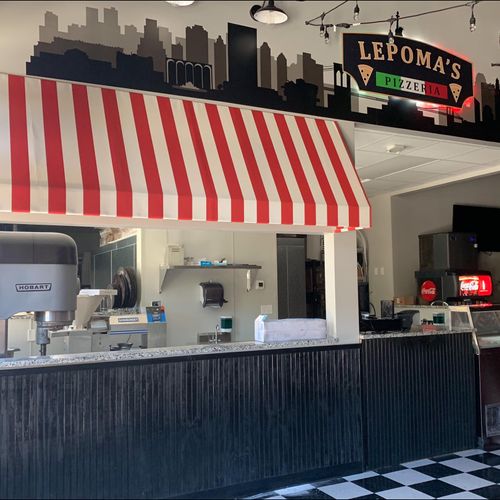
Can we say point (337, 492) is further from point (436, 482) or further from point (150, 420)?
point (150, 420)

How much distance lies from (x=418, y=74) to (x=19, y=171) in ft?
10.9

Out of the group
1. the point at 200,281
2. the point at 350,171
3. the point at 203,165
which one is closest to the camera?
the point at 203,165

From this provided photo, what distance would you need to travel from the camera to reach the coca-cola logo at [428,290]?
7969 millimetres

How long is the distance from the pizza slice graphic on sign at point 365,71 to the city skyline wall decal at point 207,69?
107 millimetres

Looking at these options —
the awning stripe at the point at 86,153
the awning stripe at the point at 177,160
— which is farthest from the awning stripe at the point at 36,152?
the awning stripe at the point at 177,160

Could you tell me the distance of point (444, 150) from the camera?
5410mm

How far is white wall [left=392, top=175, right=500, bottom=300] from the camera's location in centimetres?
850

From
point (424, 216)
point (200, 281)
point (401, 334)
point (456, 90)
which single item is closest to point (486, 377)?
point (401, 334)

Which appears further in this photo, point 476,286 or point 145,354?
point 476,286

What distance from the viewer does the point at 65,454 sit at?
3.29 metres

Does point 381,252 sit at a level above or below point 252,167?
below

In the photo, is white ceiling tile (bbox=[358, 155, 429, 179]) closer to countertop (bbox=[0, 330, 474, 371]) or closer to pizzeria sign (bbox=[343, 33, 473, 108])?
pizzeria sign (bbox=[343, 33, 473, 108])

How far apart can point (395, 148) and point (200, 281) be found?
3093mm

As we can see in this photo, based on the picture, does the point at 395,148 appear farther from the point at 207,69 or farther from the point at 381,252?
the point at 381,252
